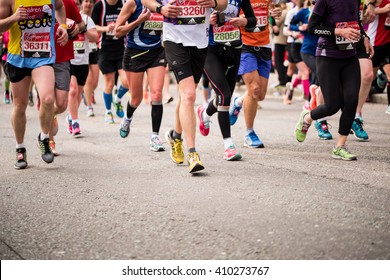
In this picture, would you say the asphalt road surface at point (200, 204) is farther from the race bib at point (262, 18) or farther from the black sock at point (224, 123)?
the race bib at point (262, 18)

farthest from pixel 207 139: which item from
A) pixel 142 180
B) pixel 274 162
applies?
pixel 142 180

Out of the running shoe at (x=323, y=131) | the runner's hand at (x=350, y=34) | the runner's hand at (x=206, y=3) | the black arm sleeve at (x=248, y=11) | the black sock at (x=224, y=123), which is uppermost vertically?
the runner's hand at (x=206, y=3)

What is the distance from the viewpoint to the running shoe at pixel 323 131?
10383 millimetres

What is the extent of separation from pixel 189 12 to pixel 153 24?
6.55 ft

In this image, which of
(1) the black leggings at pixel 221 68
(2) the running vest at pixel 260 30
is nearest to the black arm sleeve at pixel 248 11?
(1) the black leggings at pixel 221 68

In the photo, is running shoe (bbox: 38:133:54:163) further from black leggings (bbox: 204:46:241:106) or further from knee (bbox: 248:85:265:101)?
knee (bbox: 248:85:265:101)

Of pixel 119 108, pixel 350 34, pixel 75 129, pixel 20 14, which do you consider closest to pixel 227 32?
pixel 350 34

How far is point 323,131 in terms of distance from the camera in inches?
412

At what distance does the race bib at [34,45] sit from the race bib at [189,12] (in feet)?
4.80

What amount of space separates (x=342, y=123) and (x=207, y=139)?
2.64 metres

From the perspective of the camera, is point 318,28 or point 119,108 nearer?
point 318,28

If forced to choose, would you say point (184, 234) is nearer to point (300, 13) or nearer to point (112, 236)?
point (112, 236)

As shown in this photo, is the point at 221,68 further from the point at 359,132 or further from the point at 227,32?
the point at 359,132

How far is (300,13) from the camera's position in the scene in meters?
14.3
